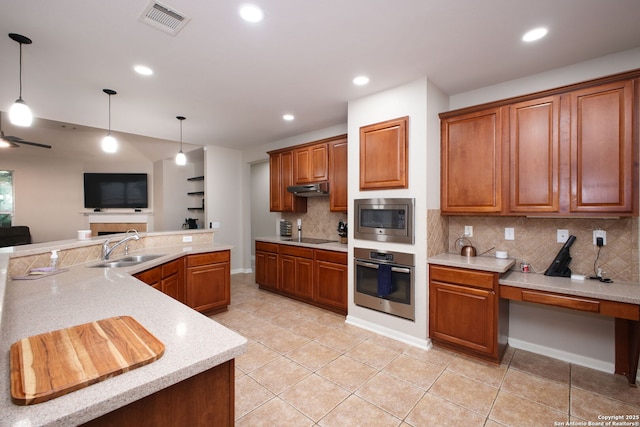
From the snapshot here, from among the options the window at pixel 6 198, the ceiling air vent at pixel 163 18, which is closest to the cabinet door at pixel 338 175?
the ceiling air vent at pixel 163 18

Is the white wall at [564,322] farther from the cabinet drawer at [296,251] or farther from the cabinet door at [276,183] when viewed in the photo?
the cabinet door at [276,183]

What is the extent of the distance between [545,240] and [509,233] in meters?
0.29

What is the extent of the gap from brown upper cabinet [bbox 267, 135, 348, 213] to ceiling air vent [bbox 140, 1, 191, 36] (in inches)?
90.3

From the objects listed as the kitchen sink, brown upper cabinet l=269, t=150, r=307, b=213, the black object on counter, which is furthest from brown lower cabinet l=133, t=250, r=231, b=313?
the black object on counter

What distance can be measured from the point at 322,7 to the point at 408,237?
2.05 metres

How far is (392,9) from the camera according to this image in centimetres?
181

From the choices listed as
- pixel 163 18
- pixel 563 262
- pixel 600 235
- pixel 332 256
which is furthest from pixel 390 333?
pixel 163 18

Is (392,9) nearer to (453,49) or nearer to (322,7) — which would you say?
(322,7)

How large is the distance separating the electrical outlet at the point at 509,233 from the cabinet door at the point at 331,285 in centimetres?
174

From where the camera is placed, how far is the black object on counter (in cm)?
245

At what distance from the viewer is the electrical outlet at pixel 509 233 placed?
2.83 metres

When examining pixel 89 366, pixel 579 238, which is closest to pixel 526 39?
pixel 579 238

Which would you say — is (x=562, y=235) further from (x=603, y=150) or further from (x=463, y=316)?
(x=463, y=316)

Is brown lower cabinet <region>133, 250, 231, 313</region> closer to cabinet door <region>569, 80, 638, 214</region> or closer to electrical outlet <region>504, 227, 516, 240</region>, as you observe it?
electrical outlet <region>504, 227, 516, 240</region>
